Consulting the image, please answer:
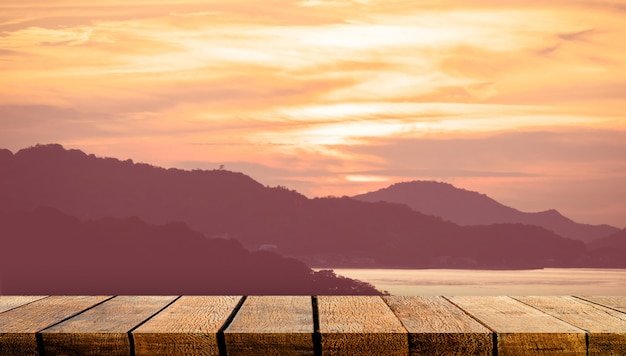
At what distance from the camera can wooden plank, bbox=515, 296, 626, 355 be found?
2.24m

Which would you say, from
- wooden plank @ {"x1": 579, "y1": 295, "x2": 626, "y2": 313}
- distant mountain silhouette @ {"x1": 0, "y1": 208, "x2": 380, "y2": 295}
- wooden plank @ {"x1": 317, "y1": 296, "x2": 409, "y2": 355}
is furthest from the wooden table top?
distant mountain silhouette @ {"x1": 0, "y1": 208, "x2": 380, "y2": 295}

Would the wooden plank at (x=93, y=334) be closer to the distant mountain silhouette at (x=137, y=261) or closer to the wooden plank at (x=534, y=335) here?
the wooden plank at (x=534, y=335)

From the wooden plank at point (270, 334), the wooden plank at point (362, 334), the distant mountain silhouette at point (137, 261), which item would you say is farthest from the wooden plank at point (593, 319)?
the distant mountain silhouette at point (137, 261)

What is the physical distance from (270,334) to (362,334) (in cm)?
25

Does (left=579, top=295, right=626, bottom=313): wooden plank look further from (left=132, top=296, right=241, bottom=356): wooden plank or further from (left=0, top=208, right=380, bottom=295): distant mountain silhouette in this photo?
(left=0, top=208, right=380, bottom=295): distant mountain silhouette

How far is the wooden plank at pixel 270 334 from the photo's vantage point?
2197mm

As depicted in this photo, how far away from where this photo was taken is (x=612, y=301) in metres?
3.01

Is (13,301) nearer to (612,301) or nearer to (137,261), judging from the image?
(612,301)

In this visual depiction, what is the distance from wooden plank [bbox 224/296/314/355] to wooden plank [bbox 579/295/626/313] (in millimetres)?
1127

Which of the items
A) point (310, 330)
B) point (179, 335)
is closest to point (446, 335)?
point (310, 330)

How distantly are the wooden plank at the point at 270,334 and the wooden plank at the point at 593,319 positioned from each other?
797 mm

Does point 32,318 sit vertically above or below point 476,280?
above

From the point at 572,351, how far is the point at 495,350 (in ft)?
0.71

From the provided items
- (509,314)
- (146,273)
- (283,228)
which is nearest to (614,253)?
(283,228)
